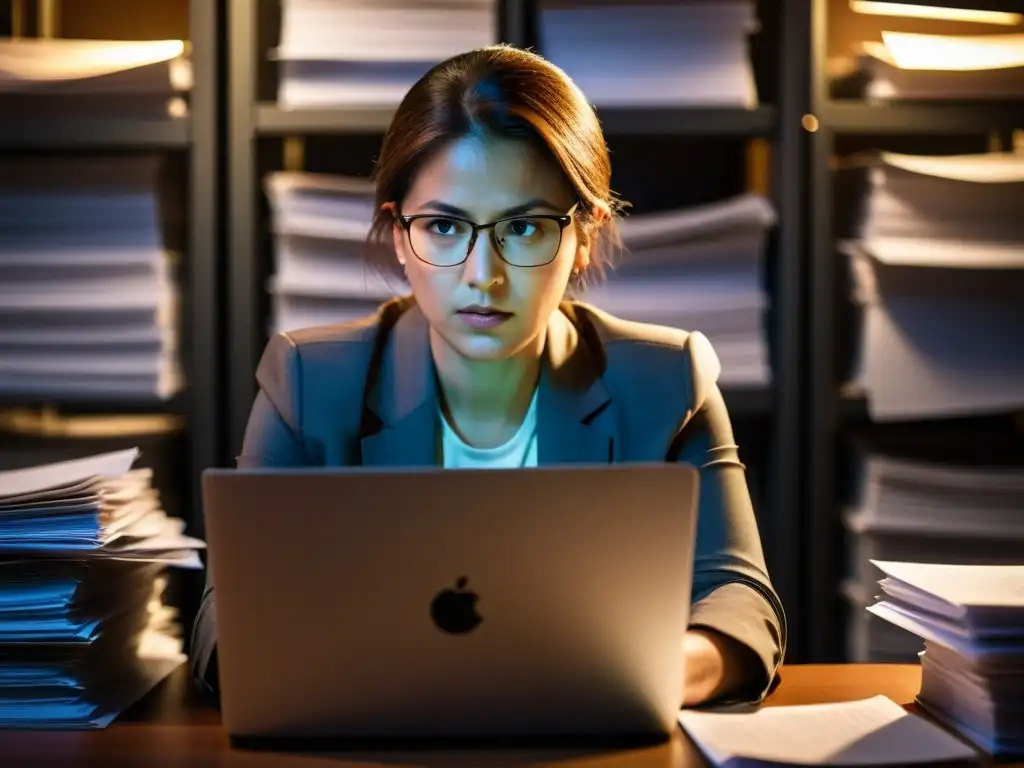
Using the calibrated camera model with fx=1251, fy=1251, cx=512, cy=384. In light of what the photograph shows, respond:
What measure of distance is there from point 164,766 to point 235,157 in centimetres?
117

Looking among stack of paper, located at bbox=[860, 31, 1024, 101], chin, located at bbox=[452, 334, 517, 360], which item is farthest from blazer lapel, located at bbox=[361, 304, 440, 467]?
stack of paper, located at bbox=[860, 31, 1024, 101]

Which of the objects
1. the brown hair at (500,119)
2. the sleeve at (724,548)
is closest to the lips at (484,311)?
the brown hair at (500,119)

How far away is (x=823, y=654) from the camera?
6.48ft

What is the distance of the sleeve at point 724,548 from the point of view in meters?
1.16

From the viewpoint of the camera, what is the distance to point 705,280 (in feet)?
6.61

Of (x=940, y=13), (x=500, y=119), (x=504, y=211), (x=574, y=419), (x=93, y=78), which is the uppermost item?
(x=940, y=13)

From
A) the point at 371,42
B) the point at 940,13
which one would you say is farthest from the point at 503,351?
the point at 940,13

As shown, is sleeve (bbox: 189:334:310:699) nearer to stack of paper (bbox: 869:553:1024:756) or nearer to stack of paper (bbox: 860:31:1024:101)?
stack of paper (bbox: 869:553:1024:756)

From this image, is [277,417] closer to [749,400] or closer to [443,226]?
[443,226]

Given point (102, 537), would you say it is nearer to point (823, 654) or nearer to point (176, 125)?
point (176, 125)

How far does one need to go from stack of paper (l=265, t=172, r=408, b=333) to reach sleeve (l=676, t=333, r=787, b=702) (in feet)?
2.16

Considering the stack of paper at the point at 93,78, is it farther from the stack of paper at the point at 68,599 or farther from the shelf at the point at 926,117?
the shelf at the point at 926,117

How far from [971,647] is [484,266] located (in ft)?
2.00

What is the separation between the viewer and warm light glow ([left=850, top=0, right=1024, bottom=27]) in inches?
78.7
